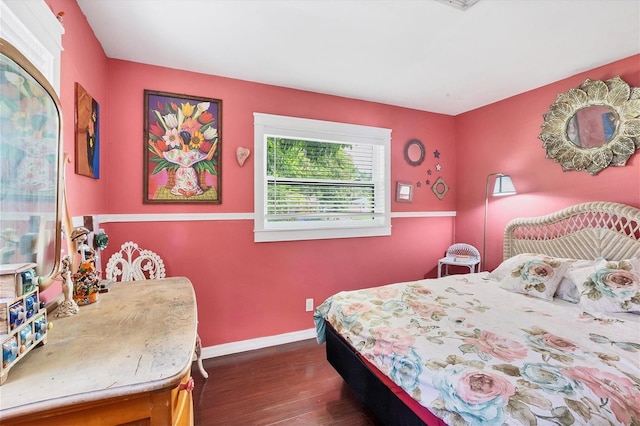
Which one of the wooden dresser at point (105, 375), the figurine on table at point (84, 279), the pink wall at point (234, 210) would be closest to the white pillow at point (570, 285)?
the pink wall at point (234, 210)

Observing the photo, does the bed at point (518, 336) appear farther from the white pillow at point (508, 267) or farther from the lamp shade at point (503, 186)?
the lamp shade at point (503, 186)

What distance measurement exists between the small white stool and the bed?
0.51 metres

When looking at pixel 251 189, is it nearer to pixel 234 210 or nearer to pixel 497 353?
pixel 234 210

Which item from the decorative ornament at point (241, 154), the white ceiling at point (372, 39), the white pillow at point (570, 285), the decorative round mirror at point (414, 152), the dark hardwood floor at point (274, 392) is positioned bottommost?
the dark hardwood floor at point (274, 392)

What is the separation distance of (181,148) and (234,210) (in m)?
0.68

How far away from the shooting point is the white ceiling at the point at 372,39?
5.88 ft

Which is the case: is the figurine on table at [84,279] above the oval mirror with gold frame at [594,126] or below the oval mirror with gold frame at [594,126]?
below

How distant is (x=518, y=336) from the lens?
163cm

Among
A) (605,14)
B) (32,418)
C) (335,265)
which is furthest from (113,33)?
(605,14)

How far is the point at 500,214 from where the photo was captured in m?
3.38

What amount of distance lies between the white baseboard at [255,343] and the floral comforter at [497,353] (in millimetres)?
761

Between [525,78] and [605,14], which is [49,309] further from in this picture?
[525,78]

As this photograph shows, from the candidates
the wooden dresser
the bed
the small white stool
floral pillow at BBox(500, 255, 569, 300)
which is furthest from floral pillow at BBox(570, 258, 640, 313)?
the wooden dresser

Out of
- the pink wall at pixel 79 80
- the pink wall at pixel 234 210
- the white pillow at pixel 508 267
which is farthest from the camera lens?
the white pillow at pixel 508 267
